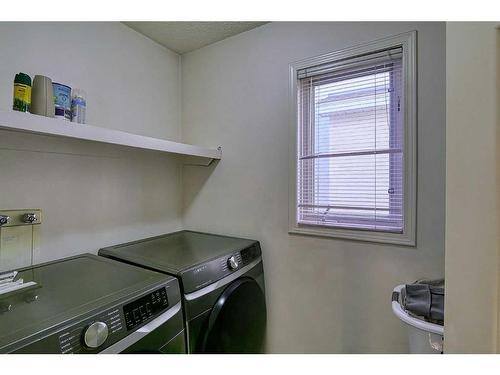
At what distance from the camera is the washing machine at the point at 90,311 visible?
0.71 m

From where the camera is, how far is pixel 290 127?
5.36ft

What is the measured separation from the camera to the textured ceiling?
171 cm

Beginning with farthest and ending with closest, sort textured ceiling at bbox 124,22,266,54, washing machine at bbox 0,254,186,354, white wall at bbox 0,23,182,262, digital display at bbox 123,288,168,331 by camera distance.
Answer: textured ceiling at bbox 124,22,266,54, white wall at bbox 0,23,182,262, digital display at bbox 123,288,168,331, washing machine at bbox 0,254,186,354

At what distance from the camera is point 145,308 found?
0.94 m

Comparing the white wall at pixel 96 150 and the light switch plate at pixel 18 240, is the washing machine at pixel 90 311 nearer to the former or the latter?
the light switch plate at pixel 18 240

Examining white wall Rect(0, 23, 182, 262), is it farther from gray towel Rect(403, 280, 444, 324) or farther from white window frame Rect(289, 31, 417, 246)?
gray towel Rect(403, 280, 444, 324)

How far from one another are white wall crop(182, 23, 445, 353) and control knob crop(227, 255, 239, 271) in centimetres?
35

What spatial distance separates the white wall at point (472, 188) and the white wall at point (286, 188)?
74 centimetres

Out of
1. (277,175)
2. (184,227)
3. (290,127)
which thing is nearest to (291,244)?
(277,175)

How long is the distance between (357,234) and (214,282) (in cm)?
82

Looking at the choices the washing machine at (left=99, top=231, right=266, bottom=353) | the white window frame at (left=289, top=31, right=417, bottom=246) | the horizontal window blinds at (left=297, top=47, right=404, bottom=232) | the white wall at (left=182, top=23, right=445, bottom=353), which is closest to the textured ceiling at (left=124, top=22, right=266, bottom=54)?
the white wall at (left=182, top=23, right=445, bottom=353)

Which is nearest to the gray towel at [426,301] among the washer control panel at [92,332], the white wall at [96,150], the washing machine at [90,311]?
the washing machine at [90,311]

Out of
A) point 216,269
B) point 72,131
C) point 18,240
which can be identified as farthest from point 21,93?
point 216,269
